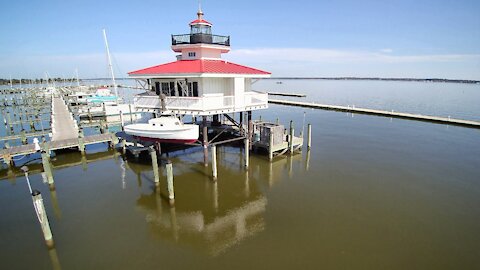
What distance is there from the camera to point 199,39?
2162 centimetres

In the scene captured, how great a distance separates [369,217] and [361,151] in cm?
1383

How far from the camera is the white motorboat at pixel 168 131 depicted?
19109mm

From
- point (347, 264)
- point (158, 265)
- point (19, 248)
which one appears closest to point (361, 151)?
point (347, 264)

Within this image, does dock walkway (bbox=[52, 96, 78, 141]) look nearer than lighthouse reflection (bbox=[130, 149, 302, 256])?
No

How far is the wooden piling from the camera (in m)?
10.8

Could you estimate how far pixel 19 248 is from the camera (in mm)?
11789

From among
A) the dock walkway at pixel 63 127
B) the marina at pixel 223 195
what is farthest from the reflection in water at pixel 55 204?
the dock walkway at pixel 63 127

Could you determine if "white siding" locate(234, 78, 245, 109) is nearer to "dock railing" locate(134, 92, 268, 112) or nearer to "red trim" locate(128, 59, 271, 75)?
"dock railing" locate(134, 92, 268, 112)

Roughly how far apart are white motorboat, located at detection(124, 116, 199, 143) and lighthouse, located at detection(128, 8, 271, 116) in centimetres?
85

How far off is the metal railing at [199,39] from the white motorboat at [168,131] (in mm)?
7126

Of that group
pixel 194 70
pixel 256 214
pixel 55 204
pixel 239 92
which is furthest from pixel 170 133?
pixel 256 214

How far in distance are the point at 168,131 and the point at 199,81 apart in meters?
4.46

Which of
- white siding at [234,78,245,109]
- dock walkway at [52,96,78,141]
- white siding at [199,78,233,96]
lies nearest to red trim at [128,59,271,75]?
white siding at [234,78,245,109]

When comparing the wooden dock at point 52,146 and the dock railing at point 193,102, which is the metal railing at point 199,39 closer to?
the dock railing at point 193,102
